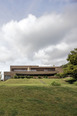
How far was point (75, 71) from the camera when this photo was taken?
2553cm

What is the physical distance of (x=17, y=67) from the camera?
2281 inches

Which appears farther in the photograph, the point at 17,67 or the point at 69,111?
the point at 17,67

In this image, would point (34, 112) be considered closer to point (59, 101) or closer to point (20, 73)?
point (59, 101)

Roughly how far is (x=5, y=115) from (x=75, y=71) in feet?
70.4

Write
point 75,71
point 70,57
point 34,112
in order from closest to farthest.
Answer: point 34,112
point 75,71
point 70,57

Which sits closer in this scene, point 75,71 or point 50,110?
point 50,110

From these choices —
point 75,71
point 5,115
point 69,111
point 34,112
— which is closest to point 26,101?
point 34,112

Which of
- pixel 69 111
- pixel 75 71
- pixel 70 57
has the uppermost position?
pixel 70 57

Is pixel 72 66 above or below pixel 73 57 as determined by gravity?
below

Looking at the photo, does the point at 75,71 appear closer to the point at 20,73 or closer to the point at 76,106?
the point at 76,106

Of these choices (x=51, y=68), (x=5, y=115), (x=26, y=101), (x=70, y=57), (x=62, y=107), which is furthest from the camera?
(x=51, y=68)

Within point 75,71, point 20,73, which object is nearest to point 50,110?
point 75,71

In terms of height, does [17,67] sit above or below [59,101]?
above

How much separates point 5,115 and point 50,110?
2.57m
